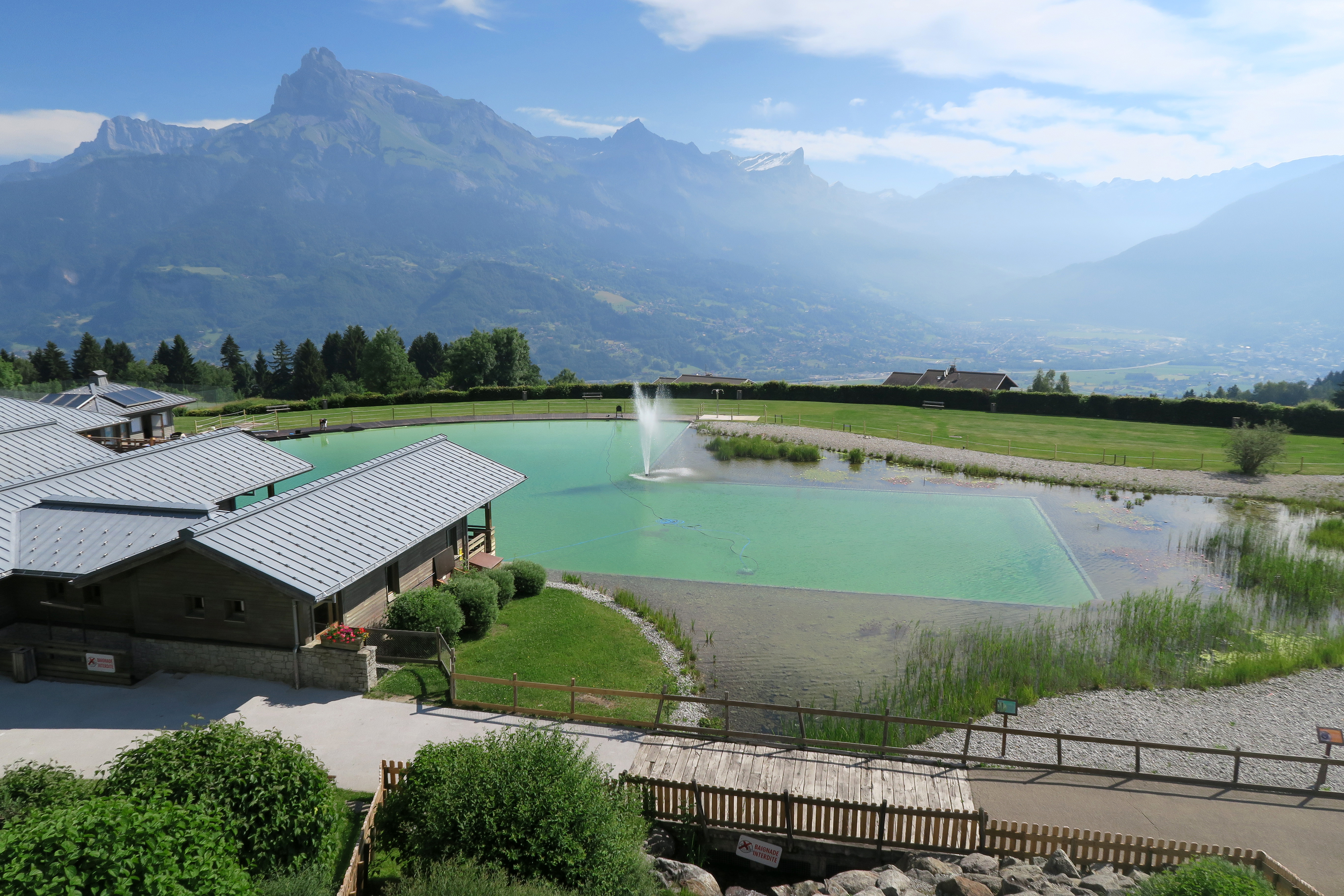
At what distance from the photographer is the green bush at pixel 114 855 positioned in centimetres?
661

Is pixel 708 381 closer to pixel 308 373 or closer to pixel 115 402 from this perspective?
pixel 308 373

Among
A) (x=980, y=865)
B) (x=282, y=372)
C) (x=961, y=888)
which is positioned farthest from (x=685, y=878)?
(x=282, y=372)

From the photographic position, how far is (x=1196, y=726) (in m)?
16.7

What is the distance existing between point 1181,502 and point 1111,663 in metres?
22.2

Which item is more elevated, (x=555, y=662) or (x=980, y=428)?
(x=980, y=428)

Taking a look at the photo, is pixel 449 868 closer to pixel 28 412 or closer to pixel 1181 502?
pixel 28 412

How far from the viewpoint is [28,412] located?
3055cm

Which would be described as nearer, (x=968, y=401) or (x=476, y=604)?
(x=476, y=604)

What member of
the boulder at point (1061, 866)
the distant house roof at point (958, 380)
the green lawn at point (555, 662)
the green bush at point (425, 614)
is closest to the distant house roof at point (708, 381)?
the distant house roof at point (958, 380)

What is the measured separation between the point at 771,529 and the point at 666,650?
43.7 feet

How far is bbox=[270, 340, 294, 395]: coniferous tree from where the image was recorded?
352ft

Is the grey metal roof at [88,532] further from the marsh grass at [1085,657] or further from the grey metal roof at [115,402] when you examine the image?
the grey metal roof at [115,402]

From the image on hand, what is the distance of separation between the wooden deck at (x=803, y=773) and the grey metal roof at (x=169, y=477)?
1558 centimetres

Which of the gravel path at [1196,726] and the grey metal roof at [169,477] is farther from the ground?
the grey metal roof at [169,477]
